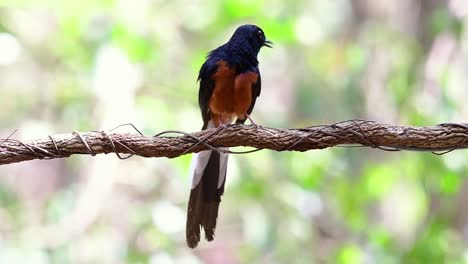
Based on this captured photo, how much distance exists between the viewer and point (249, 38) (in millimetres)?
3049

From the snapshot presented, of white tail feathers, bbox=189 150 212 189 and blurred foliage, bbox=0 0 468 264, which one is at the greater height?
blurred foliage, bbox=0 0 468 264

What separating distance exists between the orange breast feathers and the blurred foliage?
96 centimetres

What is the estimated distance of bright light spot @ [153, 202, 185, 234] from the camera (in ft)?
12.9

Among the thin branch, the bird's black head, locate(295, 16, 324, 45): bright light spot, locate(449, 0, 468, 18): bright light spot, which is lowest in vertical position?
the thin branch

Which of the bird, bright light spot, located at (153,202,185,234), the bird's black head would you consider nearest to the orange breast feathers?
the bird

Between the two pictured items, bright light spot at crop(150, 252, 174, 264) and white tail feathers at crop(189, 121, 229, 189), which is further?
bright light spot at crop(150, 252, 174, 264)

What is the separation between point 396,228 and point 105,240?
2.04 metres

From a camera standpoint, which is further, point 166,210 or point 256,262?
point 256,262

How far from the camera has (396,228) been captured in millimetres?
5227

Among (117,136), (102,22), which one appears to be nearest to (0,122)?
(102,22)

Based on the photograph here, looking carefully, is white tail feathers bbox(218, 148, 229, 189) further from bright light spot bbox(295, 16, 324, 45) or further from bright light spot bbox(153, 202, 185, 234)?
bright light spot bbox(295, 16, 324, 45)

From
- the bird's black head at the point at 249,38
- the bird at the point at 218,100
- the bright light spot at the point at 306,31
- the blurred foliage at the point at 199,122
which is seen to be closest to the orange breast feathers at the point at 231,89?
the bird at the point at 218,100

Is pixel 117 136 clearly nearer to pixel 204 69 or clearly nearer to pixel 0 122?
pixel 204 69

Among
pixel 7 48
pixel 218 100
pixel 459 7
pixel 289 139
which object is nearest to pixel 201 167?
pixel 218 100
